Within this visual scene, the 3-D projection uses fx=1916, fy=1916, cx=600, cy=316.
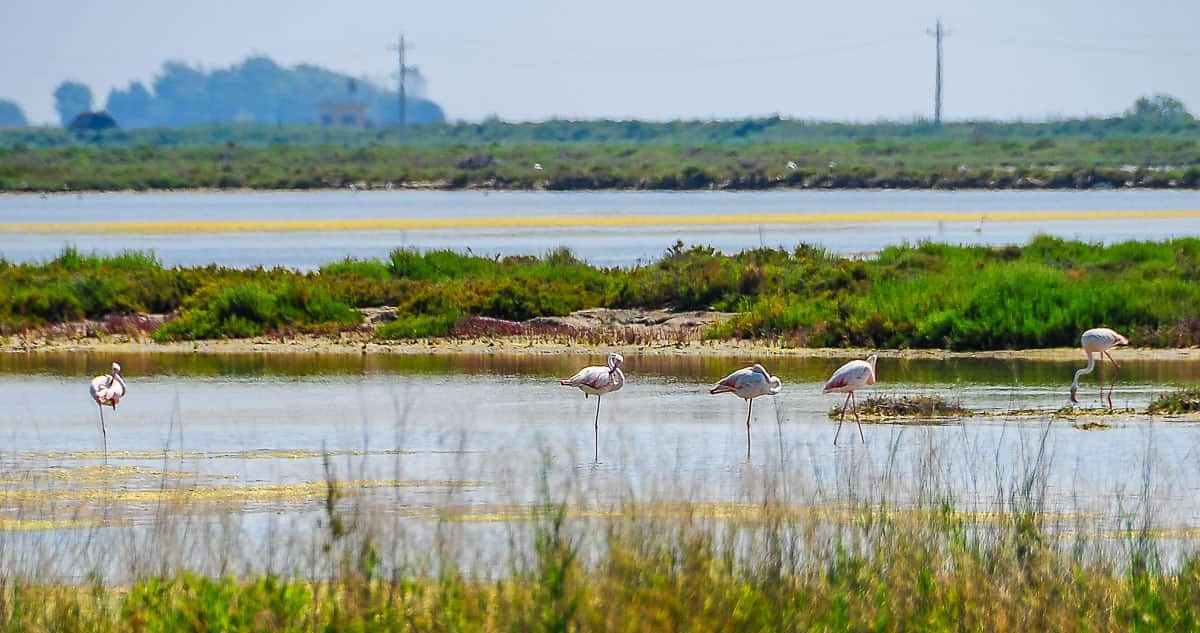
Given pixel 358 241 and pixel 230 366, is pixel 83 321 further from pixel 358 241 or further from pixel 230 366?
pixel 358 241

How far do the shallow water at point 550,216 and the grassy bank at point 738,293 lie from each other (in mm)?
7392

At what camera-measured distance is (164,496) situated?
13.9 metres

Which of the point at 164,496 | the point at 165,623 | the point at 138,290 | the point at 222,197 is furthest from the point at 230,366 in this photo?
the point at 222,197

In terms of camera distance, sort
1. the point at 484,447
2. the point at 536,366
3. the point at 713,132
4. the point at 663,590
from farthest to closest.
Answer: the point at 713,132 < the point at 536,366 < the point at 484,447 < the point at 663,590

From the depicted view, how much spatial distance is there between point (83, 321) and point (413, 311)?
513cm

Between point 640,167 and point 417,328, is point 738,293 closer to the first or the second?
point 417,328

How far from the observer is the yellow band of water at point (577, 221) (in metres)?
61.9

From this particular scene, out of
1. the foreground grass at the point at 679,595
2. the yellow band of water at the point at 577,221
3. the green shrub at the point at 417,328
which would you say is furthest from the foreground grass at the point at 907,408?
the yellow band of water at the point at 577,221

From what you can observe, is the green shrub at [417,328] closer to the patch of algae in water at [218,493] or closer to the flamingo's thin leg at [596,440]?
the flamingo's thin leg at [596,440]

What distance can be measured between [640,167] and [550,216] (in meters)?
45.3

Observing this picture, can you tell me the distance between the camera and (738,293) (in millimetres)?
28266

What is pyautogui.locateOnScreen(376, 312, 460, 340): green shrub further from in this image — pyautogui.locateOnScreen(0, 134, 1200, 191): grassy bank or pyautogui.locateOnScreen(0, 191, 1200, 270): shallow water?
pyautogui.locateOnScreen(0, 134, 1200, 191): grassy bank

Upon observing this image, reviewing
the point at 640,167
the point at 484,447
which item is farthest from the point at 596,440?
the point at 640,167

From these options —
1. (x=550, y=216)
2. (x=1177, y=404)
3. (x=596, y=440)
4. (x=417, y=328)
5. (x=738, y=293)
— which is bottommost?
(x=596, y=440)
